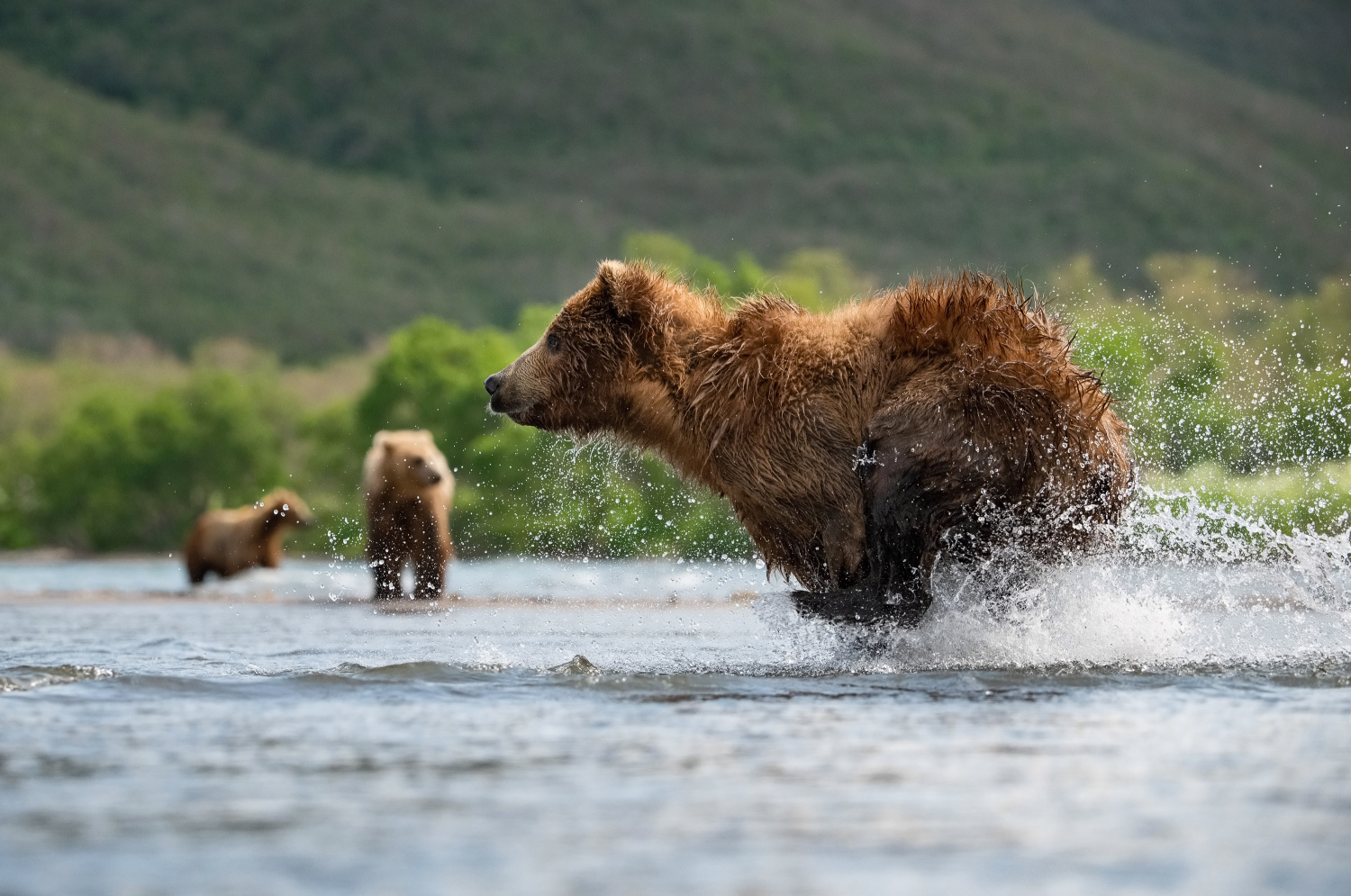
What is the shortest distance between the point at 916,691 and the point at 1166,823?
2614mm

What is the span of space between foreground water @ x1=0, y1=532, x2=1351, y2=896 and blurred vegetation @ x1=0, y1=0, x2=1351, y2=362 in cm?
7689

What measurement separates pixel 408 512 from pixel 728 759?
1325cm

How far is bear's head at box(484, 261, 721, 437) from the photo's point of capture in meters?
9.00

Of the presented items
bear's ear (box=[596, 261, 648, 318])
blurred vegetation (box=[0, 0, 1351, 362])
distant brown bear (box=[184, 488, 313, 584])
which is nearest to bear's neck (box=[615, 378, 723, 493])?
bear's ear (box=[596, 261, 648, 318])

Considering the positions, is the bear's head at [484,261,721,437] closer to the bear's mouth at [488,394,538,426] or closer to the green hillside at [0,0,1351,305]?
the bear's mouth at [488,394,538,426]

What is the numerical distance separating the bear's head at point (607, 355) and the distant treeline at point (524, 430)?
15.5 inches

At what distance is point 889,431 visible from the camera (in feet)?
26.8

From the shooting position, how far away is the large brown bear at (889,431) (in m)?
8.16

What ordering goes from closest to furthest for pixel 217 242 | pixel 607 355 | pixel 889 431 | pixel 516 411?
pixel 889 431 < pixel 607 355 < pixel 516 411 < pixel 217 242

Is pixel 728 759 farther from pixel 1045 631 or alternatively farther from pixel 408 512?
pixel 408 512

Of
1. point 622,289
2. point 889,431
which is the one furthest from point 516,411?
point 889,431

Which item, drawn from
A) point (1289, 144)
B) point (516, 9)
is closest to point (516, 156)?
point (516, 9)

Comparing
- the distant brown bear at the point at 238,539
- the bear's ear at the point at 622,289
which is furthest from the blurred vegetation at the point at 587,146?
the bear's ear at the point at 622,289

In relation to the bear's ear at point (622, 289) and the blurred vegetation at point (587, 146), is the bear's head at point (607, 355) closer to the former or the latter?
the bear's ear at point (622, 289)
